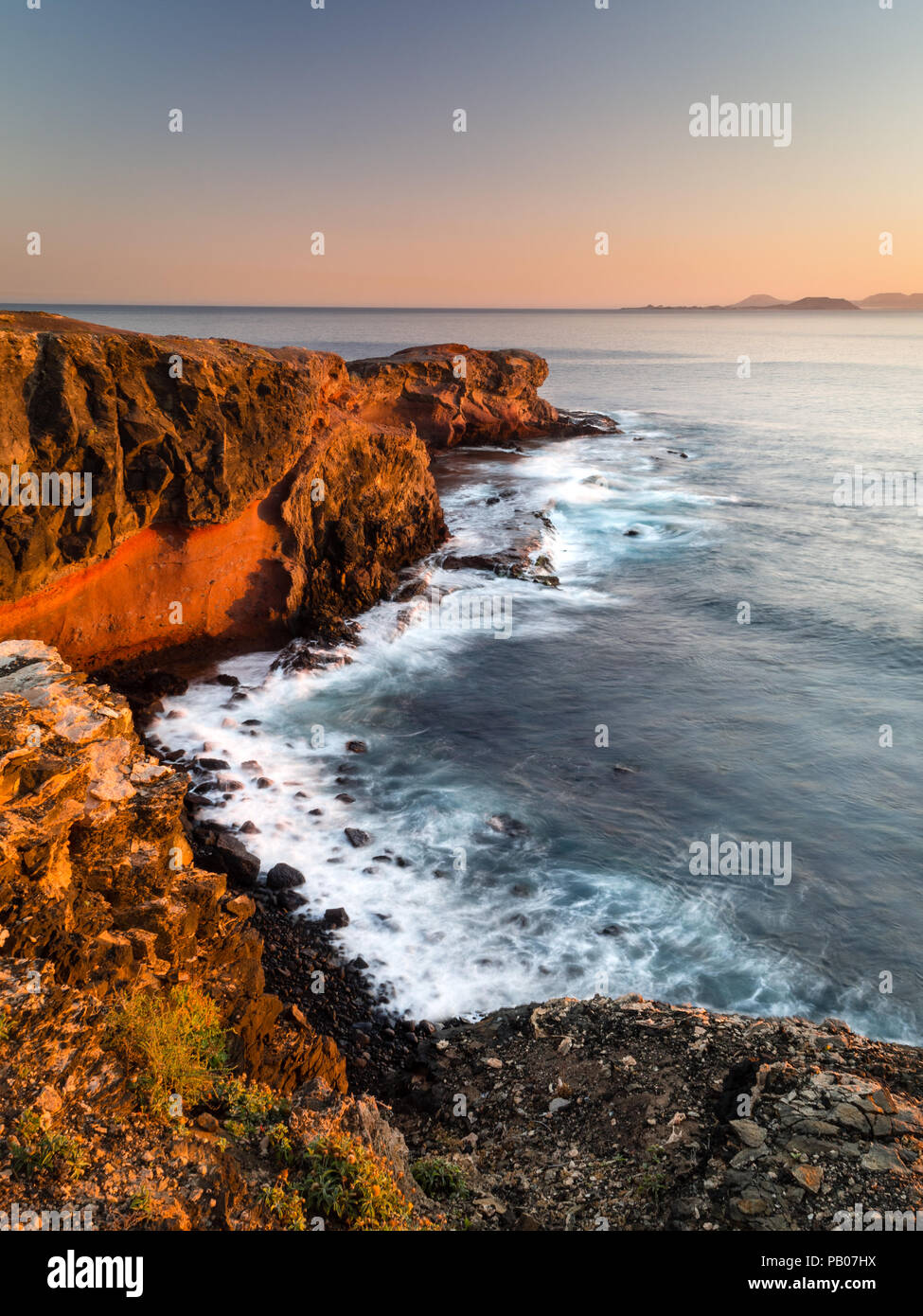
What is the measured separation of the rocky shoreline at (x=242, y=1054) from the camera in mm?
5750

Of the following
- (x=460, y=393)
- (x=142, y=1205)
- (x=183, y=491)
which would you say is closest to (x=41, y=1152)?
(x=142, y=1205)

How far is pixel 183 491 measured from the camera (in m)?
18.0

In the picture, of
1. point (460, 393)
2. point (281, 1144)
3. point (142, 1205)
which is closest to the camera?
point (142, 1205)

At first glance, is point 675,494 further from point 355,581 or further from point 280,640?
point 280,640

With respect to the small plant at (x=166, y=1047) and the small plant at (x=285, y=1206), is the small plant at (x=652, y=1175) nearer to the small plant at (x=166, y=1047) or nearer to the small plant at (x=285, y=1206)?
the small plant at (x=285, y=1206)

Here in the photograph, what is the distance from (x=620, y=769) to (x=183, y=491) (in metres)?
11.6

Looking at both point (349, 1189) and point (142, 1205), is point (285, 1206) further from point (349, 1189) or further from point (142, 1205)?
point (142, 1205)

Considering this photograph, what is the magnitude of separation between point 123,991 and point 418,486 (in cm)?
2181

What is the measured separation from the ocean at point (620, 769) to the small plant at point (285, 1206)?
4.89 metres

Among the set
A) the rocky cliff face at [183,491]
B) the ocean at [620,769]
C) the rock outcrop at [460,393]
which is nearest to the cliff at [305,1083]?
the ocean at [620,769]

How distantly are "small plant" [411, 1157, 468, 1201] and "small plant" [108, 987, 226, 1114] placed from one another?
2067 millimetres

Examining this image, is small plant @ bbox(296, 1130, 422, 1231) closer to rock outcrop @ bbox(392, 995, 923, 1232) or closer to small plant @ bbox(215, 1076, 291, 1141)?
small plant @ bbox(215, 1076, 291, 1141)

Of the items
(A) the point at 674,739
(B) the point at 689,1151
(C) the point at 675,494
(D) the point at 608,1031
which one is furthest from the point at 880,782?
(C) the point at 675,494
